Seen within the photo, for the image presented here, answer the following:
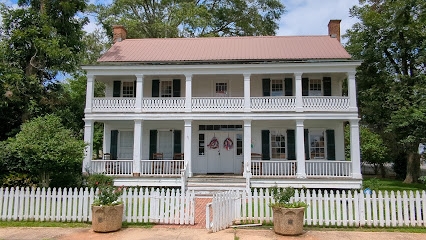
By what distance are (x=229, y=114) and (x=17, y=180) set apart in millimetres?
8555

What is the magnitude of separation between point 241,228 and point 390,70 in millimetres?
18040

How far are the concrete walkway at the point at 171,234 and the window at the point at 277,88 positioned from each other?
905cm

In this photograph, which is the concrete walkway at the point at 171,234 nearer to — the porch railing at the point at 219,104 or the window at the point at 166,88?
the porch railing at the point at 219,104

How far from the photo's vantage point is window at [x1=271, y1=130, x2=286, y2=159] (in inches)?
620

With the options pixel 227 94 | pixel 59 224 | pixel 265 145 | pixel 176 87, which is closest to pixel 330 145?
pixel 265 145

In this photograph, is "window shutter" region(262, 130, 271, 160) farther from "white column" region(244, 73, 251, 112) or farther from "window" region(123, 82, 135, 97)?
"window" region(123, 82, 135, 97)

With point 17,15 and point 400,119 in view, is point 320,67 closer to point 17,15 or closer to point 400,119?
point 400,119

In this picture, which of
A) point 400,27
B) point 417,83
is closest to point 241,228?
point 417,83

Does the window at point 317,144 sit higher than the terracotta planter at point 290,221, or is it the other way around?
the window at point 317,144

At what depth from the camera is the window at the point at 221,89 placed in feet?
53.8

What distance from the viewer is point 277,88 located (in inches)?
628

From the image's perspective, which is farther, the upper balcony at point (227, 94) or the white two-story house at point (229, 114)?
the upper balcony at point (227, 94)

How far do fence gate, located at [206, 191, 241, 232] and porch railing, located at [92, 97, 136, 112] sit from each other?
804 cm

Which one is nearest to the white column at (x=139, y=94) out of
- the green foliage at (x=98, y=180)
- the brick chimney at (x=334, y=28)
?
the green foliage at (x=98, y=180)
